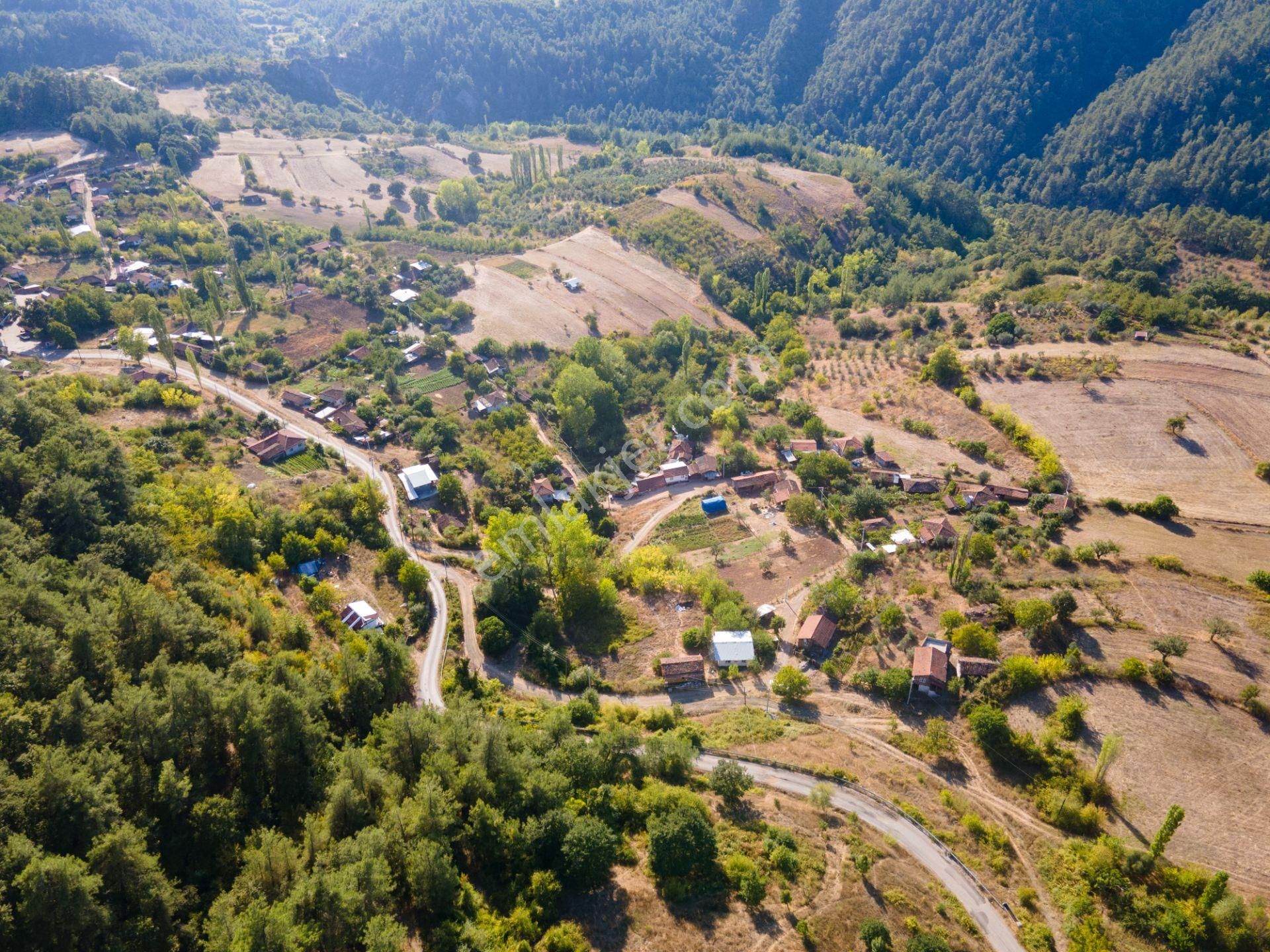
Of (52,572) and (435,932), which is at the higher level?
(435,932)

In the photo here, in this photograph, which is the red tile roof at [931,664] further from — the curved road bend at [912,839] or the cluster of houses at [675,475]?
the cluster of houses at [675,475]

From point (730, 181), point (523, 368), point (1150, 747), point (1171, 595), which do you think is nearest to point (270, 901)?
point (1150, 747)

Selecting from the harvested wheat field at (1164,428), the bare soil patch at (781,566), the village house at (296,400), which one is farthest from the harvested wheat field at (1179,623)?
the village house at (296,400)

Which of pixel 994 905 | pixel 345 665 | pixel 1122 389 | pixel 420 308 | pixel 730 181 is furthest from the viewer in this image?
pixel 730 181

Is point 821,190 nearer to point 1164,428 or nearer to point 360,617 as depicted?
point 1164,428

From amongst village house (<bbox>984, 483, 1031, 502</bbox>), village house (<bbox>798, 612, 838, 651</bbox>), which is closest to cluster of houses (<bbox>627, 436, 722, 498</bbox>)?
village house (<bbox>798, 612, 838, 651</bbox>)

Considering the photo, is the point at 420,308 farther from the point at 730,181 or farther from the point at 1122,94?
the point at 1122,94

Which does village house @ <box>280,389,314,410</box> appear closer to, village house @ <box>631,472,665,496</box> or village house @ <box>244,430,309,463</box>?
village house @ <box>244,430,309,463</box>
